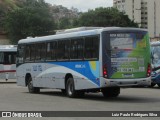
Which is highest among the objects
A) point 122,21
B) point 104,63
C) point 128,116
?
point 122,21

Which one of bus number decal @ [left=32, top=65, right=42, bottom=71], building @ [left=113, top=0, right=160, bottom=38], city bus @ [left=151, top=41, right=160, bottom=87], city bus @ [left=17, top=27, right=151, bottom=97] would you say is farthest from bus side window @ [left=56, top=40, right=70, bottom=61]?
building @ [left=113, top=0, right=160, bottom=38]

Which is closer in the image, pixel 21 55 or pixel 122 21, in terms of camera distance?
pixel 21 55

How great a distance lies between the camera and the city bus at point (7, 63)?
136 feet

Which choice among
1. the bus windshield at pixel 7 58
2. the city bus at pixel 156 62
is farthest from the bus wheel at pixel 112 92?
the bus windshield at pixel 7 58

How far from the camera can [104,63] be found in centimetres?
2047

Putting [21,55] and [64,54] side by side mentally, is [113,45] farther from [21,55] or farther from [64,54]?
[21,55]

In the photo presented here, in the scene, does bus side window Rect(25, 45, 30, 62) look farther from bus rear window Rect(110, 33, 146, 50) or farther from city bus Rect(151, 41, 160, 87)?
bus rear window Rect(110, 33, 146, 50)

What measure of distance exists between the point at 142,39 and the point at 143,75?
1590 mm

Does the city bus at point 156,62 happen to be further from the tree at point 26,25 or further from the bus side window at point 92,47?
the tree at point 26,25

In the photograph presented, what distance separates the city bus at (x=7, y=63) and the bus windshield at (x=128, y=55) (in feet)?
71.4

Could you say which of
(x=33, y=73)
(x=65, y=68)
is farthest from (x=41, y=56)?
(x=65, y=68)

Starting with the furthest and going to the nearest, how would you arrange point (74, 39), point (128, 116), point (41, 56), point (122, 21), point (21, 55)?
point (122, 21) → point (21, 55) → point (41, 56) → point (74, 39) → point (128, 116)

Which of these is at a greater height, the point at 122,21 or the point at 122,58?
the point at 122,21

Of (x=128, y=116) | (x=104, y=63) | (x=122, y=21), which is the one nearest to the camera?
(x=128, y=116)
